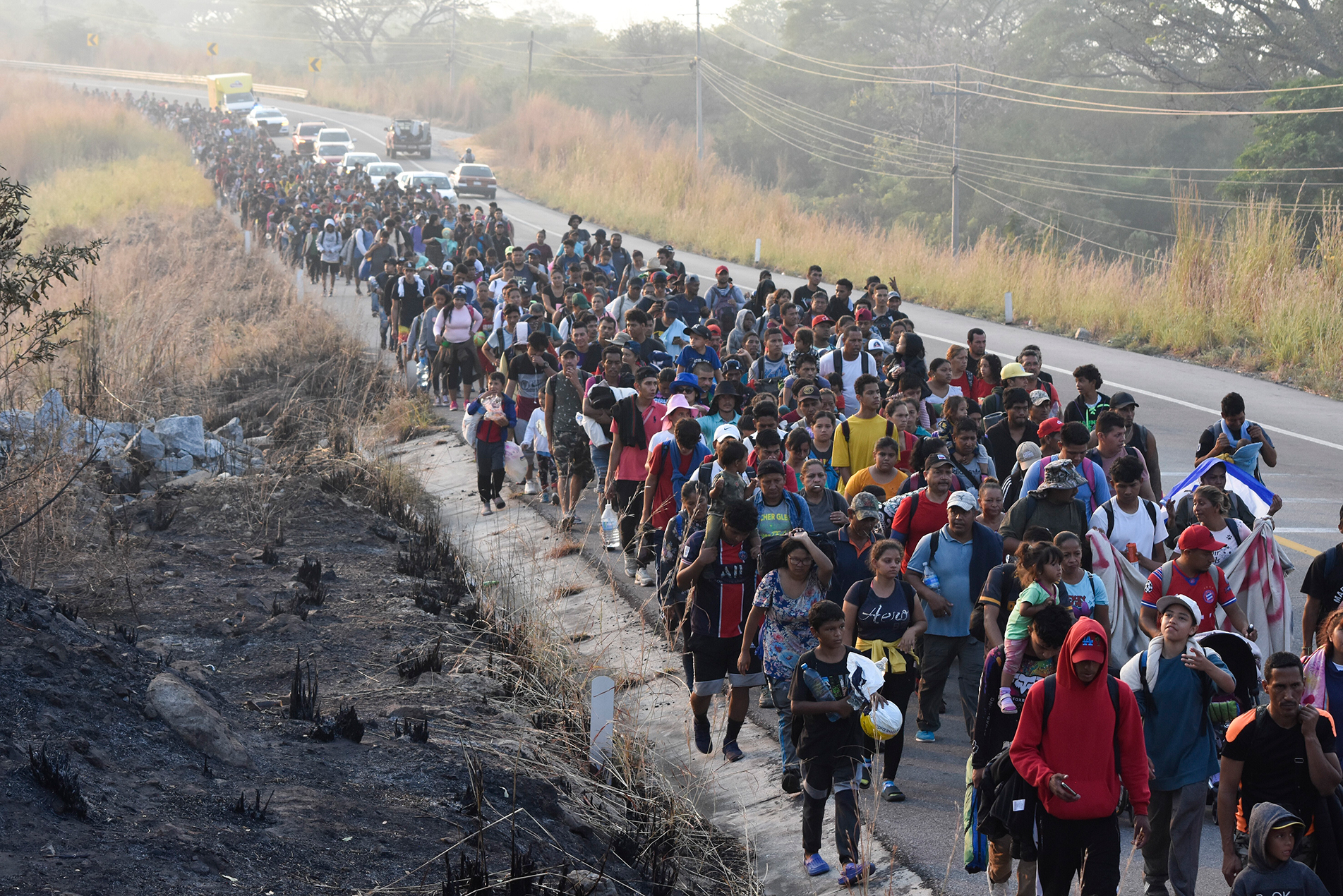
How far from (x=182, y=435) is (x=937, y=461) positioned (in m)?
9.36

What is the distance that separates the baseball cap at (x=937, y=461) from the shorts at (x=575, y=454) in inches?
177

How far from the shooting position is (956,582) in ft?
24.4

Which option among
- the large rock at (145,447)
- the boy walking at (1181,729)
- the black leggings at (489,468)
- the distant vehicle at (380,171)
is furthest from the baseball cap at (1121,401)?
the distant vehicle at (380,171)

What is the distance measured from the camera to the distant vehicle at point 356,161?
47031mm

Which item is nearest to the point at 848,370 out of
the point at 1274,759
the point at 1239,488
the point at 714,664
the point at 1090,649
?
the point at 1239,488

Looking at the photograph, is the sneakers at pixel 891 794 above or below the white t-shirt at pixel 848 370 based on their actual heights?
Answer: below

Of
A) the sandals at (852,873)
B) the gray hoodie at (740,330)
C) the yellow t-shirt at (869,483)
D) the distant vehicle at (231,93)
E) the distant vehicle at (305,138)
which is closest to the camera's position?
the sandals at (852,873)

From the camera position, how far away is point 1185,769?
5797mm

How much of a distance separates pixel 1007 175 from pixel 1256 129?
13898 mm

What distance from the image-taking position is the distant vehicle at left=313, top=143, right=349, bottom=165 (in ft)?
172

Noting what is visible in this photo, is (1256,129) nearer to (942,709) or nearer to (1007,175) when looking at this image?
(1007,175)

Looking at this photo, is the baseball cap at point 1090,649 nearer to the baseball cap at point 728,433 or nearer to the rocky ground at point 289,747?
the rocky ground at point 289,747

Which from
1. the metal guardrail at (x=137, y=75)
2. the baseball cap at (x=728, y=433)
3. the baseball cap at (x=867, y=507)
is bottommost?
the baseball cap at (x=867, y=507)

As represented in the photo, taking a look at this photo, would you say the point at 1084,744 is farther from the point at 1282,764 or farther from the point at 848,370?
the point at 848,370
